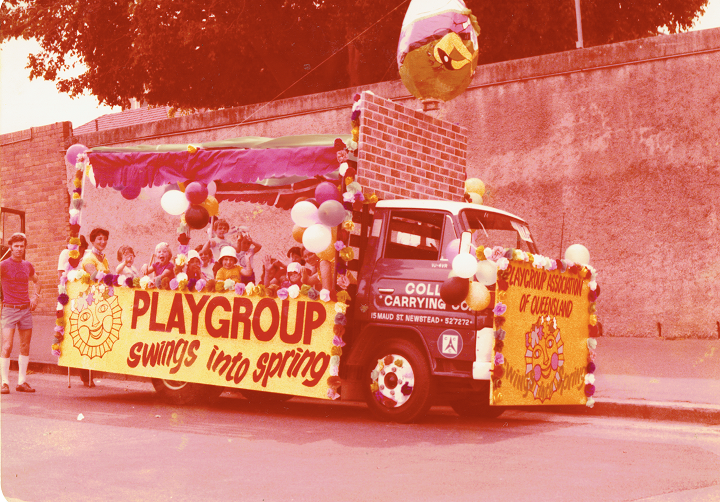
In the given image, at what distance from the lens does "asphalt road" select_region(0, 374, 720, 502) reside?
223 inches

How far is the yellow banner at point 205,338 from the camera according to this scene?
906 cm

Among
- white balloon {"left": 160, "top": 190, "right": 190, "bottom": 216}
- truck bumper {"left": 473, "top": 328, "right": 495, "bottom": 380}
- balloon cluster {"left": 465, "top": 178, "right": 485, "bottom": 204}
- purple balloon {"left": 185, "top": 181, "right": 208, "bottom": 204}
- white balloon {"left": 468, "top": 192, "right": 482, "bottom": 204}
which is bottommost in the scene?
truck bumper {"left": 473, "top": 328, "right": 495, "bottom": 380}

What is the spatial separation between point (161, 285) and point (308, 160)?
2305mm

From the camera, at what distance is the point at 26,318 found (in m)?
11.2

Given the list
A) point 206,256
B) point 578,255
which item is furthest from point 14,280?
point 578,255

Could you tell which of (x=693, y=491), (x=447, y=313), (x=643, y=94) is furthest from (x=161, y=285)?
(x=643, y=94)

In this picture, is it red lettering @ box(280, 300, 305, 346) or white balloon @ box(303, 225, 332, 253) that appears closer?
white balloon @ box(303, 225, 332, 253)

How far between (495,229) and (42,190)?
1498cm

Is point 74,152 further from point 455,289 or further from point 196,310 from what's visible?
point 455,289

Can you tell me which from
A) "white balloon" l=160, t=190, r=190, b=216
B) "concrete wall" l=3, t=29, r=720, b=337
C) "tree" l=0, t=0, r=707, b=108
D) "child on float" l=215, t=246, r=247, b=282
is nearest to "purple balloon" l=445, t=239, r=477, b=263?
"child on float" l=215, t=246, r=247, b=282

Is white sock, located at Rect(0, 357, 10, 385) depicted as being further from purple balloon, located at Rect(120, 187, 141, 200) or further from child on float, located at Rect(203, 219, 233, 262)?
child on float, located at Rect(203, 219, 233, 262)

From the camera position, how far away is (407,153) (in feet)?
32.5

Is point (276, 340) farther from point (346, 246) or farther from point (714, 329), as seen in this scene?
point (714, 329)

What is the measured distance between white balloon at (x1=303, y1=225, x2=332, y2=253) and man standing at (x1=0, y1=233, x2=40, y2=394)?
4174mm
